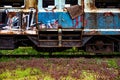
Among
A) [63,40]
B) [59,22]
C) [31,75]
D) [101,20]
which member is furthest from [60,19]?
[31,75]

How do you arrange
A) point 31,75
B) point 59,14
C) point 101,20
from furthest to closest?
point 101,20 < point 59,14 < point 31,75

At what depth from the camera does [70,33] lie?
1317cm

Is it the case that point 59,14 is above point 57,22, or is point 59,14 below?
above

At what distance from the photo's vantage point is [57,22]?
12.9 m

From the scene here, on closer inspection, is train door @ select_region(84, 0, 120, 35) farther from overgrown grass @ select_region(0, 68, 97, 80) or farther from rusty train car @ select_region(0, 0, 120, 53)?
overgrown grass @ select_region(0, 68, 97, 80)

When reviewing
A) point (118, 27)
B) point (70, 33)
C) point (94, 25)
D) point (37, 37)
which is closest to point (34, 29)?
point (37, 37)

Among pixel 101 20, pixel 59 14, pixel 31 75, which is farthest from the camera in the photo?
pixel 101 20

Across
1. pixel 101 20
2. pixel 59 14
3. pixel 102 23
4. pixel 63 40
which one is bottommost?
pixel 63 40

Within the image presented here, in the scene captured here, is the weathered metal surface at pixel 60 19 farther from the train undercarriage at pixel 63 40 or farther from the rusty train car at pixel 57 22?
the train undercarriage at pixel 63 40

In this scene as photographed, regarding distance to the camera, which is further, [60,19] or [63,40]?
[63,40]

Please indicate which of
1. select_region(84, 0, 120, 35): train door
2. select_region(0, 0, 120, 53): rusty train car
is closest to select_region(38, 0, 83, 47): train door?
select_region(0, 0, 120, 53): rusty train car

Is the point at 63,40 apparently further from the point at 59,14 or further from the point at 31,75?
the point at 31,75

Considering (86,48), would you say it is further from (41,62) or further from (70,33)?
(41,62)

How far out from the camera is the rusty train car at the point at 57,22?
12.9 meters
